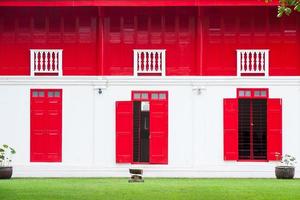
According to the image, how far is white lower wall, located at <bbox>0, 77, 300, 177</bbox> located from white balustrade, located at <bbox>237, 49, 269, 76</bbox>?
357mm

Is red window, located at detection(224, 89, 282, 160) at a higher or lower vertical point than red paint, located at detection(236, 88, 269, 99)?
lower

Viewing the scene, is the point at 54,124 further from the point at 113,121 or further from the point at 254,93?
the point at 254,93

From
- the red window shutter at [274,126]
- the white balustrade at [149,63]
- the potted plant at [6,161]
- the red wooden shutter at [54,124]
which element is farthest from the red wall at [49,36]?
the red window shutter at [274,126]

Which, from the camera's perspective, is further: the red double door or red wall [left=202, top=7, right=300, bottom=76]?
red wall [left=202, top=7, right=300, bottom=76]

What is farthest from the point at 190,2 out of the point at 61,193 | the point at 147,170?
the point at 61,193

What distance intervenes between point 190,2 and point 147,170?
6.26 m

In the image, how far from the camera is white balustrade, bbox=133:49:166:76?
1184 inches

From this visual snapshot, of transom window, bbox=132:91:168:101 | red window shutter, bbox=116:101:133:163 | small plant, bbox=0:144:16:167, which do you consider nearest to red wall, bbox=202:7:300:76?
transom window, bbox=132:91:168:101

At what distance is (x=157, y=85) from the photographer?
2995 centimetres

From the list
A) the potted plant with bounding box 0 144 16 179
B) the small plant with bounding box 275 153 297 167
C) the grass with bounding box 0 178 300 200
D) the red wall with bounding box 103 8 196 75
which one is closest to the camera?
the grass with bounding box 0 178 300 200

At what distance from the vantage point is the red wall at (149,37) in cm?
3014

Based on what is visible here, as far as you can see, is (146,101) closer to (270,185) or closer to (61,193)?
(270,185)

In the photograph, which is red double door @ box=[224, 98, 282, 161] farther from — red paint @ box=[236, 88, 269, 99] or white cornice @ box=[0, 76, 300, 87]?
white cornice @ box=[0, 76, 300, 87]

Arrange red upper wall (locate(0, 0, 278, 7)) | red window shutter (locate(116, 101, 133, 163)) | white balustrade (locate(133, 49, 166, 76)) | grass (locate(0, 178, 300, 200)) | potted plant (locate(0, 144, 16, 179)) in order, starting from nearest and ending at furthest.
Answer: grass (locate(0, 178, 300, 200)), potted plant (locate(0, 144, 16, 179)), red upper wall (locate(0, 0, 278, 7)), red window shutter (locate(116, 101, 133, 163)), white balustrade (locate(133, 49, 166, 76))
